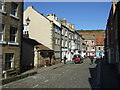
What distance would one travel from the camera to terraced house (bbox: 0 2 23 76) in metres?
14.8

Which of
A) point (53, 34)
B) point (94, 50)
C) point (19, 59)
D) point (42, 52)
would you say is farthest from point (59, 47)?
point (94, 50)

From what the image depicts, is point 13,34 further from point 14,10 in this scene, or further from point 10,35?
point 14,10

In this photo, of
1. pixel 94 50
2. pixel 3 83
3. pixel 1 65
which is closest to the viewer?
pixel 3 83

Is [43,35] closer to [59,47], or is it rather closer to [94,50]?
[59,47]

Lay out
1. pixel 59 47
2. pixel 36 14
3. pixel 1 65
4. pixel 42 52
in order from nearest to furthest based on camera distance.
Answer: pixel 1 65 < pixel 42 52 < pixel 36 14 < pixel 59 47

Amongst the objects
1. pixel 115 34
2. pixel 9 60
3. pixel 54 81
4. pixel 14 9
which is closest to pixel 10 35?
pixel 9 60

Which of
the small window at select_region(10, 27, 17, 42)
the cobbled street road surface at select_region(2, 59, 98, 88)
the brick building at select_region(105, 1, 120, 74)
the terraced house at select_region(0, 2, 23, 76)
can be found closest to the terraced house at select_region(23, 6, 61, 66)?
the brick building at select_region(105, 1, 120, 74)

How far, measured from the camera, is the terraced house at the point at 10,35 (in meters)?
14.8

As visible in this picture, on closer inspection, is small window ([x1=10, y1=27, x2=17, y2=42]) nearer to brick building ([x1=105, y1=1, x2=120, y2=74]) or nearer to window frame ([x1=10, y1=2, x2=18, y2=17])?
window frame ([x1=10, y1=2, x2=18, y2=17])

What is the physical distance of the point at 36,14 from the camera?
30.4m

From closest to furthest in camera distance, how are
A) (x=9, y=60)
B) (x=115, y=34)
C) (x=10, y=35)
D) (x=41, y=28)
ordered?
(x=9, y=60)
(x=10, y=35)
(x=115, y=34)
(x=41, y=28)

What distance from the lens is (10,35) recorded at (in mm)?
16359

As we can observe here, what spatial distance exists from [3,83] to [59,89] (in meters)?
4.60

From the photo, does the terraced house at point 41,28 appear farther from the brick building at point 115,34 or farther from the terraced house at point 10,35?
the terraced house at point 10,35
